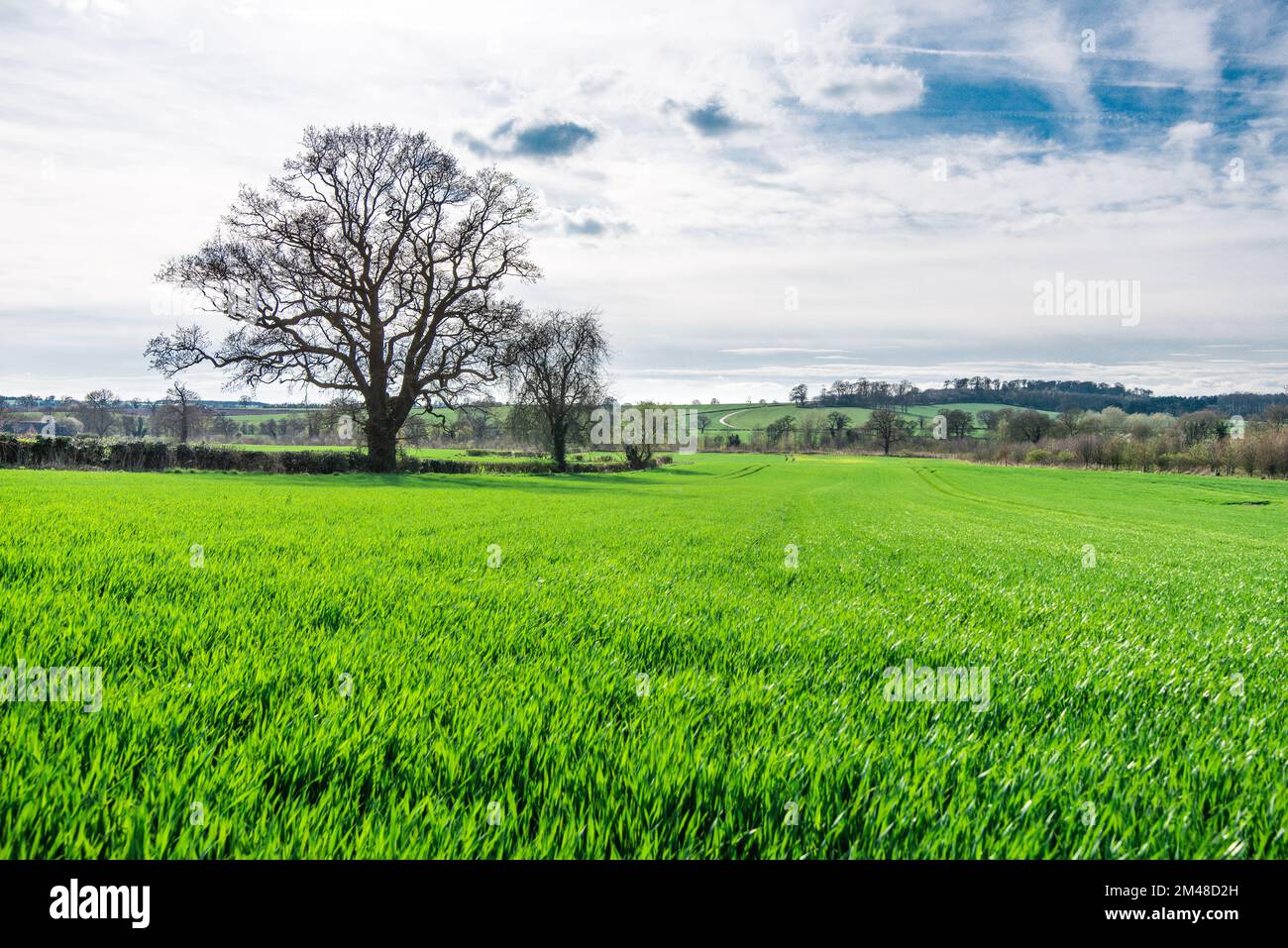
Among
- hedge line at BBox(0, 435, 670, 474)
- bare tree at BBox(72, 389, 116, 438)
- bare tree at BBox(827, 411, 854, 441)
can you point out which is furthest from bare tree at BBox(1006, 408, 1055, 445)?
bare tree at BBox(72, 389, 116, 438)

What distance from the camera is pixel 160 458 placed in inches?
1421

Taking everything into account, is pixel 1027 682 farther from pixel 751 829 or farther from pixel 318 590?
pixel 318 590

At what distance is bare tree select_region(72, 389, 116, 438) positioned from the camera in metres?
104

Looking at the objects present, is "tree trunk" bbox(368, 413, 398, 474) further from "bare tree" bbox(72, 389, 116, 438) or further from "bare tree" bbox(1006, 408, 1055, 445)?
"bare tree" bbox(1006, 408, 1055, 445)

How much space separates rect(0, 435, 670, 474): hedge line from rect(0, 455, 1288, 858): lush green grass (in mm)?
35373

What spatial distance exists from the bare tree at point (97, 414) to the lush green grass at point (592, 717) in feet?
430

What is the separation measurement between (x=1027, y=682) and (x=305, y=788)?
13.3ft
